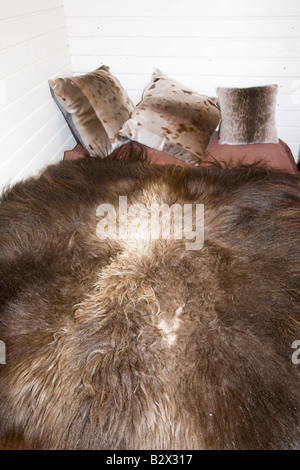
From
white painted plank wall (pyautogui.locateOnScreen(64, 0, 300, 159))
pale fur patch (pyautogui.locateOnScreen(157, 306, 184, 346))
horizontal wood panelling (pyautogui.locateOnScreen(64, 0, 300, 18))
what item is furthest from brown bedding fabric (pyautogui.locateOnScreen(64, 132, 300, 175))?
pale fur patch (pyautogui.locateOnScreen(157, 306, 184, 346))

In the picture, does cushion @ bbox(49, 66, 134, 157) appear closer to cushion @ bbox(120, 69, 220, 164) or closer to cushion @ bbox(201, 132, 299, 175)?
cushion @ bbox(120, 69, 220, 164)

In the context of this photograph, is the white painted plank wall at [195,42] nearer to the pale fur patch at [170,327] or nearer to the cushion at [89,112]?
the cushion at [89,112]

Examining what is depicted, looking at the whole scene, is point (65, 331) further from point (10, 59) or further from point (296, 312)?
point (10, 59)

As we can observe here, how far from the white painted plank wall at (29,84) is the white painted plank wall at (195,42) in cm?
20

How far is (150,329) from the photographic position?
2.84ft

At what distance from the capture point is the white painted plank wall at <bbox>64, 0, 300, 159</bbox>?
6.36 ft

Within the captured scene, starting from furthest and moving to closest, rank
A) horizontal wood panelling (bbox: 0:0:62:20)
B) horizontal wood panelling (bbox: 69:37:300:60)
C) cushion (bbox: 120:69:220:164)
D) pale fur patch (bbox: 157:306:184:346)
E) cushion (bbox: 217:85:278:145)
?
horizontal wood panelling (bbox: 69:37:300:60) → cushion (bbox: 217:85:278:145) → cushion (bbox: 120:69:220:164) → horizontal wood panelling (bbox: 0:0:62:20) → pale fur patch (bbox: 157:306:184:346)

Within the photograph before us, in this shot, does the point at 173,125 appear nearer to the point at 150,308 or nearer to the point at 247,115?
the point at 247,115

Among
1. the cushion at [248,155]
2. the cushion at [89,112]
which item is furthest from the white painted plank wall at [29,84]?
the cushion at [248,155]

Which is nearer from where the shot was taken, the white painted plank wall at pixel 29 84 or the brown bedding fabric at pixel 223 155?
the white painted plank wall at pixel 29 84

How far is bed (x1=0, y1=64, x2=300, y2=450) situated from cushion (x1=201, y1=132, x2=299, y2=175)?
245 mm

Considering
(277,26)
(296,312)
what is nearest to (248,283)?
(296,312)

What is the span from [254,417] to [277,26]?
216 centimetres

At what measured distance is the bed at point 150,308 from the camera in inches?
28.8
